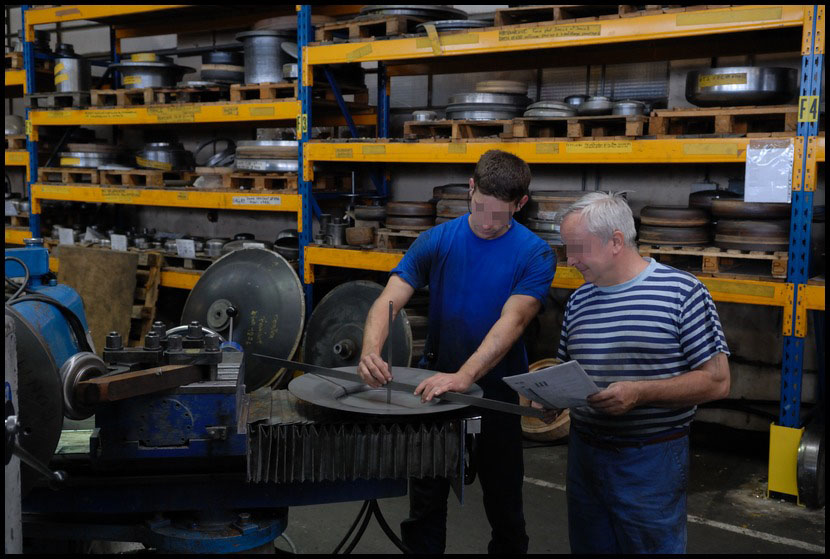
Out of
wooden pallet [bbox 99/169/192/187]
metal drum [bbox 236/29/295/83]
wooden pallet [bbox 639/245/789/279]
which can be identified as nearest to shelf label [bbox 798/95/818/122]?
wooden pallet [bbox 639/245/789/279]

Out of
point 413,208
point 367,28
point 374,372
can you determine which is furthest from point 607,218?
point 367,28

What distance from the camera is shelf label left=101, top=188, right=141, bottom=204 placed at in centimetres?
669

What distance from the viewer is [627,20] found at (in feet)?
14.4

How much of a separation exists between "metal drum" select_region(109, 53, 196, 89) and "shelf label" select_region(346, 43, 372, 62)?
217cm

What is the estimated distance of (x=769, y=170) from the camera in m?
4.09

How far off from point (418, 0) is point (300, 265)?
2040mm

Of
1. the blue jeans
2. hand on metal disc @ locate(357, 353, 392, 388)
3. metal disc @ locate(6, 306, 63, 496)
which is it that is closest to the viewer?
metal disc @ locate(6, 306, 63, 496)

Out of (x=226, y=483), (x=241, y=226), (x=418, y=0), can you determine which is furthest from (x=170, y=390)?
(x=241, y=226)

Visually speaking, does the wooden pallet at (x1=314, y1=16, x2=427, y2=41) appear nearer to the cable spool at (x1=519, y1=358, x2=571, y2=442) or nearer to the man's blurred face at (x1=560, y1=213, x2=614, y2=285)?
the cable spool at (x1=519, y1=358, x2=571, y2=442)

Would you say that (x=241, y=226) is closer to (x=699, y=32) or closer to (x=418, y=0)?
(x=418, y=0)

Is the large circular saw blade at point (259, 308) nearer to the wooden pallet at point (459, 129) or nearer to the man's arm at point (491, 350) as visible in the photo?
the wooden pallet at point (459, 129)

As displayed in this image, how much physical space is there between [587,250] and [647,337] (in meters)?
0.32

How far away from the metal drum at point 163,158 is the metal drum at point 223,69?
86 cm

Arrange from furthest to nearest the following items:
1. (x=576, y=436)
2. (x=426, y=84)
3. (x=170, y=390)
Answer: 1. (x=426, y=84)
2. (x=576, y=436)
3. (x=170, y=390)
